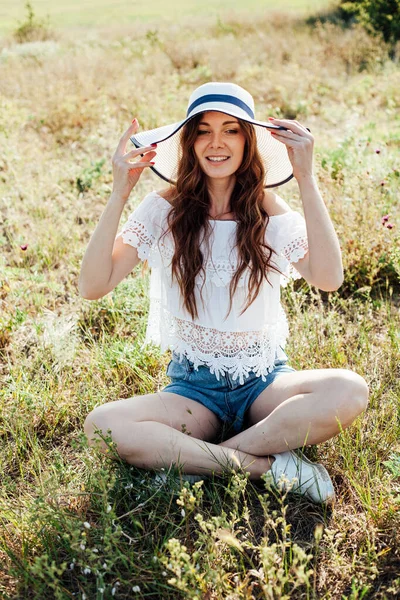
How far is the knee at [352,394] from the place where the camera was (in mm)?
2232

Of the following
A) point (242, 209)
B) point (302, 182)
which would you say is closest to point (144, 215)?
point (242, 209)

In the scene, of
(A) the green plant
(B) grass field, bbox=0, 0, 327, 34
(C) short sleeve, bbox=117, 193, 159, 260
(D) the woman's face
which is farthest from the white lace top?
(B) grass field, bbox=0, 0, 327, 34

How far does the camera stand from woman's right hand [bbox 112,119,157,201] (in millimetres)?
2283

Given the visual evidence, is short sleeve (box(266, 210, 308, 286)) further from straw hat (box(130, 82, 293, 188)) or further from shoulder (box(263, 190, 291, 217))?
straw hat (box(130, 82, 293, 188))

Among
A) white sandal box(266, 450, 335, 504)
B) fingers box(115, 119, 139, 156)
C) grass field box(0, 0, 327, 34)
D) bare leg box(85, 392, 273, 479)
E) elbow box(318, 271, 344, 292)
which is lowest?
white sandal box(266, 450, 335, 504)

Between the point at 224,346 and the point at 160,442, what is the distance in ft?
1.64

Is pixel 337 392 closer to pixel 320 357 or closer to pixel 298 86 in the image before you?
pixel 320 357

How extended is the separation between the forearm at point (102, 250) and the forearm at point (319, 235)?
0.72 m

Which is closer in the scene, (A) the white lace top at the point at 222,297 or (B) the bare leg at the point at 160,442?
(B) the bare leg at the point at 160,442

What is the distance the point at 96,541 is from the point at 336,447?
3.31ft

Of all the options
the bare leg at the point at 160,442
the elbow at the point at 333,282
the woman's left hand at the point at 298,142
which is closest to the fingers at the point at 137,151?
the woman's left hand at the point at 298,142

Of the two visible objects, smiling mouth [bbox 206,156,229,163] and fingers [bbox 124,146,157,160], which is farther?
smiling mouth [bbox 206,156,229,163]

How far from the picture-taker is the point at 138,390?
2.89 meters

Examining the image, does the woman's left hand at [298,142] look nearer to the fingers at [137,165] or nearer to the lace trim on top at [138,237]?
the fingers at [137,165]
